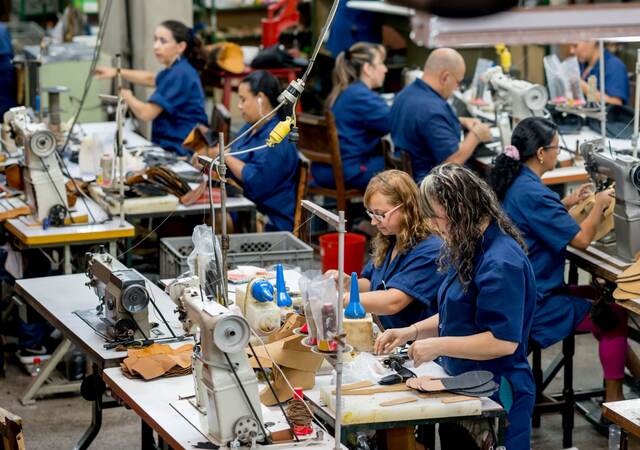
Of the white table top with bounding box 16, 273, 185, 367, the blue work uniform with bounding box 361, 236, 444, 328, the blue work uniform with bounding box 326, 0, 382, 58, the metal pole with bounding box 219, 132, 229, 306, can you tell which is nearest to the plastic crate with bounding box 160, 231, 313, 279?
the white table top with bounding box 16, 273, 185, 367

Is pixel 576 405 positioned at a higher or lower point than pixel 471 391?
lower

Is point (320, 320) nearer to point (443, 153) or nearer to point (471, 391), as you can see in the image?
point (471, 391)

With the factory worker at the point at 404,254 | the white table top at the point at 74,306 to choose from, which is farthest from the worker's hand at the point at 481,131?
the white table top at the point at 74,306

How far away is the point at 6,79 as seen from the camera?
7.42 metres

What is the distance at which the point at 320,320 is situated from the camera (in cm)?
307

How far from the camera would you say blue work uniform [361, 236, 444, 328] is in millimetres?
3998

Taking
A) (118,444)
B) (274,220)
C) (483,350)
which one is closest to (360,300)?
(483,350)

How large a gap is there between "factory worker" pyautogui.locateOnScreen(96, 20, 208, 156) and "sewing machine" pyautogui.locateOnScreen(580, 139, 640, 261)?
293cm

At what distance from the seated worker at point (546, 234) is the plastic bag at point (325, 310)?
67.5 inches

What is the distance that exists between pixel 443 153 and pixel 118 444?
234 cm

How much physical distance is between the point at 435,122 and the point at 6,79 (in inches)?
114

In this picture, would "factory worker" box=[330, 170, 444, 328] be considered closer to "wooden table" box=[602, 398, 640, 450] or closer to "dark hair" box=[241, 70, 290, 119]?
"wooden table" box=[602, 398, 640, 450]

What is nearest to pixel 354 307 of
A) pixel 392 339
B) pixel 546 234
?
pixel 392 339

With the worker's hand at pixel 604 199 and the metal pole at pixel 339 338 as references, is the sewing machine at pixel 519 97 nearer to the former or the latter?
the worker's hand at pixel 604 199
